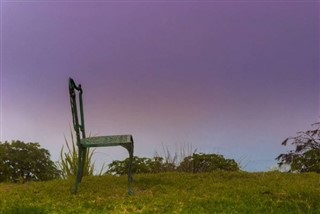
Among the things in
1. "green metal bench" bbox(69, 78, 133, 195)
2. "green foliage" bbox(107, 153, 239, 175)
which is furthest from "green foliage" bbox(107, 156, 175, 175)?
"green metal bench" bbox(69, 78, 133, 195)

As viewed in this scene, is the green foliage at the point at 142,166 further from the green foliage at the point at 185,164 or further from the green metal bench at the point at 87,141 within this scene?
the green metal bench at the point at 87,141

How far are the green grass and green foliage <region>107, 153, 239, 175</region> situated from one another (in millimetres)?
1135

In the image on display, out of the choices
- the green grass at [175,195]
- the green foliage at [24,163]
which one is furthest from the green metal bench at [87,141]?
the green foliage at [24,163]

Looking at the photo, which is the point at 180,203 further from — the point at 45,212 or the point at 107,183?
the point at 107,183

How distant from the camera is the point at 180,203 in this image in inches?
239

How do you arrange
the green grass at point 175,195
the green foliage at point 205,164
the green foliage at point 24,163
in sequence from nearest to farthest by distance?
the green grass at point 175,195
the green foliage at point 24,163
the green foliage at point 205,164

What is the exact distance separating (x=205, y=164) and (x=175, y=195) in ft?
12.7

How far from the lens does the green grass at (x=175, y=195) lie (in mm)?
5793

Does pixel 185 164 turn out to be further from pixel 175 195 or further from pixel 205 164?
pixel 175 195

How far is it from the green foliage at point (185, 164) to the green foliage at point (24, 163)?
51.5 inches

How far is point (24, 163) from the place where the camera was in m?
9.70

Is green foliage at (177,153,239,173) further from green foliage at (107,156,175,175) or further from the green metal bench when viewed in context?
the green metal bench

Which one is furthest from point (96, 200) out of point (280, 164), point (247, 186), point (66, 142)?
point (280, 164)

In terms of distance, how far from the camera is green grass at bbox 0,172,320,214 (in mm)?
5793
